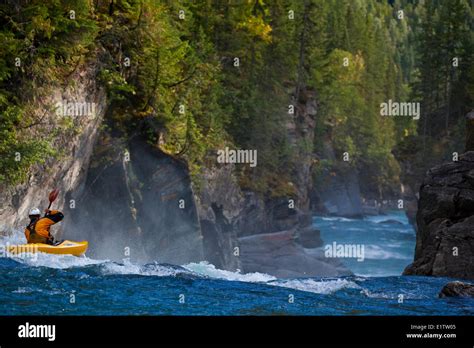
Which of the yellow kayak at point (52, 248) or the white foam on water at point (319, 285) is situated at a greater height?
the yellow kayak at point (52, 248)

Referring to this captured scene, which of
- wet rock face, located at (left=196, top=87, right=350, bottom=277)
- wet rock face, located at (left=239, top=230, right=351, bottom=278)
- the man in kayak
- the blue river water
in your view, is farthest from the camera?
wet rock face, located at (left=239, top=230, right=351, bottom=278)

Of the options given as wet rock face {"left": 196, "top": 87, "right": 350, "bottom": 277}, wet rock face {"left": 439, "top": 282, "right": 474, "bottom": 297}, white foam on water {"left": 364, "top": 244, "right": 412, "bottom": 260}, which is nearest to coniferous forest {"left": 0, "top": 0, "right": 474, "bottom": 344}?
wet rock face {"left": 439, "top": 282, "right": 474, "bottom": 297}

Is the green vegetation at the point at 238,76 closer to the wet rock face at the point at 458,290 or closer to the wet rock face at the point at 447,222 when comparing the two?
the wet rock face at the point at 447,222

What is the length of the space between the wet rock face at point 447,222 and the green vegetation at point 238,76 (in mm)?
10853

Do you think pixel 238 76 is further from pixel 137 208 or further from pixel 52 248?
pixel 52 248

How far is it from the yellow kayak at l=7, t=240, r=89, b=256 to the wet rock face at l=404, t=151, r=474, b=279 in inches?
424

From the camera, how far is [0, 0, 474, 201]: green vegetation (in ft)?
70.1

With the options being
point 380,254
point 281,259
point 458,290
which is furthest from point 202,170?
point 458,290

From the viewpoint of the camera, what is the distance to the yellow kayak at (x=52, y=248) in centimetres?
1889

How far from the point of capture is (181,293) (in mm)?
16094

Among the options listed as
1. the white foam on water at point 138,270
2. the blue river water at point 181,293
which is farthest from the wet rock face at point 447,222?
the white foam on water at point 138,270

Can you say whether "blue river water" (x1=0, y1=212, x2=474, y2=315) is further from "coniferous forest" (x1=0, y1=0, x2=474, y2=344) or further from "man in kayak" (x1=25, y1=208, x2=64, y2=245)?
"man in kayak" (x1=25, y1=208, x2=64, y2=245)

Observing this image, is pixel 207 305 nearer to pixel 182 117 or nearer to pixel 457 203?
pixel 457 203
